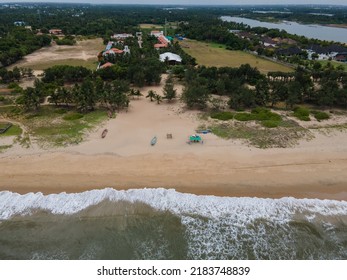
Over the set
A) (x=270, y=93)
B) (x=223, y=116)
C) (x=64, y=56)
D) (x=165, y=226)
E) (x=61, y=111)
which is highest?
(x=270, y=93)

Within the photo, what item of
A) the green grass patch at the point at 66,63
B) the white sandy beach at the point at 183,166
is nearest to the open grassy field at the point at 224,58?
the green grass patch at the point at 66,63

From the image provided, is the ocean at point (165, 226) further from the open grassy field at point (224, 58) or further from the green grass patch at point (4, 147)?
the open grassy field at point (224, 58)

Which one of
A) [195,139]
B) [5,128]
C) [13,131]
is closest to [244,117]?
[195,139]

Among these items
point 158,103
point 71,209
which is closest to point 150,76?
point 158,103

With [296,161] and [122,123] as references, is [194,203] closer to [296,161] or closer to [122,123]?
→ [296,161]

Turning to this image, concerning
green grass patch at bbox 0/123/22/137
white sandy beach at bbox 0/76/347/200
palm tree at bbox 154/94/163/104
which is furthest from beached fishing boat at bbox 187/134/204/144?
green grass patch at bbox 0/123/22/137

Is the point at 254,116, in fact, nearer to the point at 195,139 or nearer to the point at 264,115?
the point at 264,115
